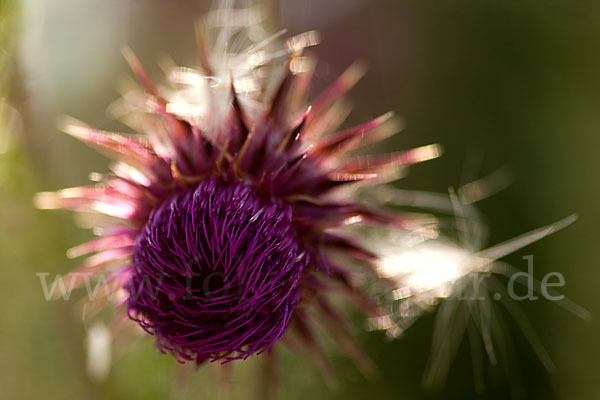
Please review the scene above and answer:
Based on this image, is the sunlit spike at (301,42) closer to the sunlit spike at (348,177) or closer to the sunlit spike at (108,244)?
the sunlit spike at (348,177)

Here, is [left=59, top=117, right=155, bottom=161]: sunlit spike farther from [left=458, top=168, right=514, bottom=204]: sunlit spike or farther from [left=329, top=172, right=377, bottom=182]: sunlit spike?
[left=458, top=168, right=514, bottom=204]: sunlit spike

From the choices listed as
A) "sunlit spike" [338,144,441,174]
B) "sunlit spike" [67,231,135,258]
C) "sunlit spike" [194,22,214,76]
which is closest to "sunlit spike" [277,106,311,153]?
"sunlit spike" [338,144,441,174]

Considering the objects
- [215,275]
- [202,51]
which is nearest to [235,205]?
[215,275]

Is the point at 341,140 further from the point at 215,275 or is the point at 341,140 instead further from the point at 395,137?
the point at 395,137

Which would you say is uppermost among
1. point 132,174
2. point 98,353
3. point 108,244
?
point 132,174

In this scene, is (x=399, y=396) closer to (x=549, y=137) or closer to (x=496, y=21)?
(x=549, y=137)

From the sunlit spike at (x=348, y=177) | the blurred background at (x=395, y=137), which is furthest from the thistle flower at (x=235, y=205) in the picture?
the blurred background at (x=395, y=137)
